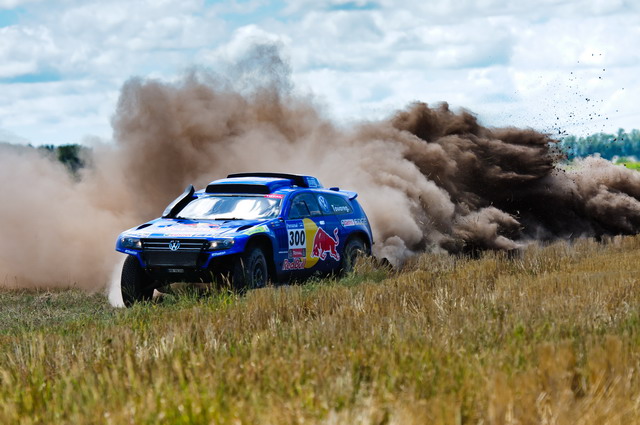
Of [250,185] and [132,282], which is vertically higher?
[250,185]

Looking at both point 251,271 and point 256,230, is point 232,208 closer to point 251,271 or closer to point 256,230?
point 256,230

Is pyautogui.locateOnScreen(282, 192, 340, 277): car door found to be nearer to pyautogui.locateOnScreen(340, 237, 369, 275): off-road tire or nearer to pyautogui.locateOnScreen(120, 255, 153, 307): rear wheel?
pyautogui.locateOnScreen(340, 237, 369, 275): off-road tire

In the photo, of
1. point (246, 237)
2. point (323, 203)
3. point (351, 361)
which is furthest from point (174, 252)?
point (351, 361)

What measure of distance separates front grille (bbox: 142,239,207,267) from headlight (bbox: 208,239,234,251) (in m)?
0.11

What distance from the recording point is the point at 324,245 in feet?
52.6

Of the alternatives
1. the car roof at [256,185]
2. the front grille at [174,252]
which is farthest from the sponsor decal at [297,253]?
the front grille at [174,252]

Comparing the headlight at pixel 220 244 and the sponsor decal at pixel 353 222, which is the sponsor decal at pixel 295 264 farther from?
the sponsor decal at pixel 353 222

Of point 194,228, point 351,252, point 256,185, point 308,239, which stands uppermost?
point 256,185

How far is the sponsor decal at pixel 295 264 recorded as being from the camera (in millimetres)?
14980

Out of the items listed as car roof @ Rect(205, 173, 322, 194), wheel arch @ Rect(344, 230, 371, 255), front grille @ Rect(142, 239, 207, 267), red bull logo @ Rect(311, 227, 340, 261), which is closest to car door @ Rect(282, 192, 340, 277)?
red bull logo @ Rect(311, 227, 340, 261)

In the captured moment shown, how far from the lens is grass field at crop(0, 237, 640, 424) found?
5.95m

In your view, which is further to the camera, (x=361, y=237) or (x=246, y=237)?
(x=361, y=237)

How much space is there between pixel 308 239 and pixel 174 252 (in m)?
2.42

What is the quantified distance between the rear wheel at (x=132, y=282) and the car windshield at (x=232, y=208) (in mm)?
1254
